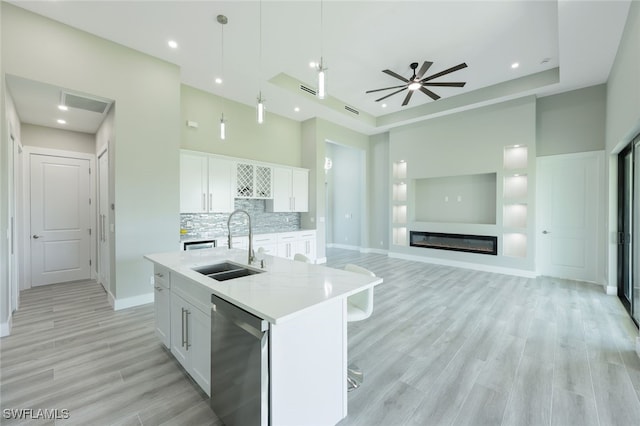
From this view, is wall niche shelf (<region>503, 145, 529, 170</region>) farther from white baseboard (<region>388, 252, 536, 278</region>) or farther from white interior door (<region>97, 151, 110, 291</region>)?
white interior door (<region>97, 151, 110, 291</region>)

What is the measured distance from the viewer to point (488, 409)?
6.09ft

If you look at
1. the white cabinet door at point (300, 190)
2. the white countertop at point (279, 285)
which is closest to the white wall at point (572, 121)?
the white cabinet door at point (300, 190)

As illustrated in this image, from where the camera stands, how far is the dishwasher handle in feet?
4.42

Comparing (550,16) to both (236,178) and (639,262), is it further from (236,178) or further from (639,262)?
(236,178)

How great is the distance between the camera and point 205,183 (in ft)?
15.7

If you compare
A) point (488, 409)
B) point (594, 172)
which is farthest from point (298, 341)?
point (594, 172)

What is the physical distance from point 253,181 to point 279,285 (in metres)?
4.07

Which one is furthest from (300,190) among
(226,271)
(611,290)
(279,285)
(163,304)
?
(611,290)

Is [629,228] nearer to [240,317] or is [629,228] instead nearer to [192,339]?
[240,317]

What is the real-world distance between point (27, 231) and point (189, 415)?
5081 millimetres

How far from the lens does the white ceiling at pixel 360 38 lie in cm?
309

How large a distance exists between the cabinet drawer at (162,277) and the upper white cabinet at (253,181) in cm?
282

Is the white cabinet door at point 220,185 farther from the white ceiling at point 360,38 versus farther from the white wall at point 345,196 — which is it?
the white wall at point 345,196

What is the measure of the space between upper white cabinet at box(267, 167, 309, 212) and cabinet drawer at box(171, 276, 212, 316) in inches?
149
